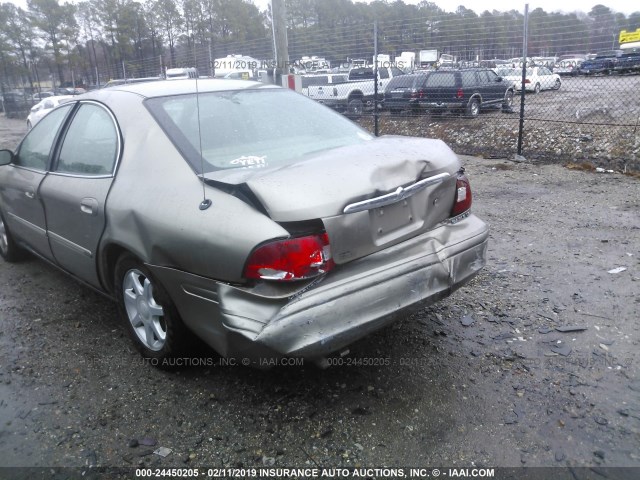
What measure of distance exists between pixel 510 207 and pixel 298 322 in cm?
471

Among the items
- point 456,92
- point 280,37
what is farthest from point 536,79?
point 280,37

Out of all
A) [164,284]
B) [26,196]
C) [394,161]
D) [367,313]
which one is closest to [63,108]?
[26,196]

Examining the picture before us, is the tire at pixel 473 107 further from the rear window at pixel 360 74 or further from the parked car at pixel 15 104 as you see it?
the parked car at pixel 15 104

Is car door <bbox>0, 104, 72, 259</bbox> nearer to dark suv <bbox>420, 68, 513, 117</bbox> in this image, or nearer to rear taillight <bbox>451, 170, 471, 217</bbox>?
rear taillight <bbox>451, 170, 471, 217</bbox>

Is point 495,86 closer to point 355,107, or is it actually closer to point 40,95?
point 355,107

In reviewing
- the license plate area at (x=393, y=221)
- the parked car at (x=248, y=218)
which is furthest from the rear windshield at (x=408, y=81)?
the license plate area at (x=393, y=221)

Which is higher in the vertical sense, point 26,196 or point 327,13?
point 327,13

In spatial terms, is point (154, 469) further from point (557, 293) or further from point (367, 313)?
point (557, 293)

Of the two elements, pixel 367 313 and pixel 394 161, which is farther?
pixel 394 161

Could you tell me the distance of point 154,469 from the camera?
2.35m

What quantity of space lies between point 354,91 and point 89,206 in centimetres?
1461

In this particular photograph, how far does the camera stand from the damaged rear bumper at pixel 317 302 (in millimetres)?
2297

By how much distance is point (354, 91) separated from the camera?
16844 mm

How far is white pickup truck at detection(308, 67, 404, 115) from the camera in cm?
1557
